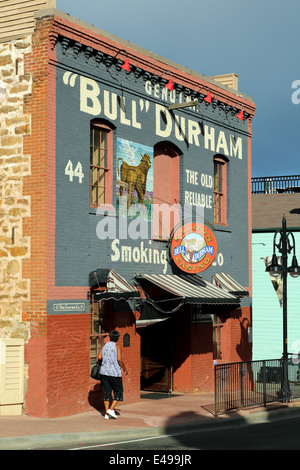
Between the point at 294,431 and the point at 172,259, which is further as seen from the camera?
the point at 172,259

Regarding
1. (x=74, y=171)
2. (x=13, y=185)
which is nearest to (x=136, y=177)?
(x=74, y=171)

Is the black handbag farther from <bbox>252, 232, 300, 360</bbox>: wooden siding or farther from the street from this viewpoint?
<bbox>252, 232, 300, 360</bbox>: wooden siding

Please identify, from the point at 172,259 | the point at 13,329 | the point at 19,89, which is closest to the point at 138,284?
the point at 172,259

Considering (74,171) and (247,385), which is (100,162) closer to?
(74,171)

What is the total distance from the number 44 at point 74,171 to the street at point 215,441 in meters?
6.63

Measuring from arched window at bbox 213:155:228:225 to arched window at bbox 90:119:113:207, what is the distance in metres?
6.14

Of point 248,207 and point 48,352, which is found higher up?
point 248,207

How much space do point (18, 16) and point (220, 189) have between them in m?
9.79

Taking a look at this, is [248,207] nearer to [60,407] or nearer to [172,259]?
[172,259]

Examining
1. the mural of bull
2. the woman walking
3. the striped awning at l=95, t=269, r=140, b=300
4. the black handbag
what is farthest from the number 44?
the black handbag

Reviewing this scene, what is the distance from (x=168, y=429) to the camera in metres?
16.2

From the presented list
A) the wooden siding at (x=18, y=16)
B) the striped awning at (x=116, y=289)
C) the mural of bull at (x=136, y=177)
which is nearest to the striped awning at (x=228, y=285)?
the mural of bull at (x=136, y=177)

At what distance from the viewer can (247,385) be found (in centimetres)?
1892

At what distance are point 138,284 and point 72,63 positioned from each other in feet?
20.4
